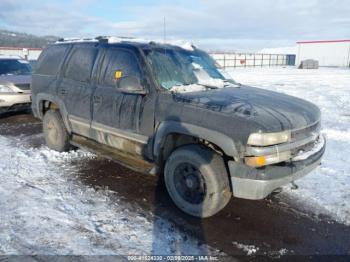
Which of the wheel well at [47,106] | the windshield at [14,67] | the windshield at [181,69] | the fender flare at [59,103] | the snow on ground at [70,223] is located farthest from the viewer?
the windshield at [14,67]

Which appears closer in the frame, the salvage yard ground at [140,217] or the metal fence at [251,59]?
the salvage yard ground at [140,217]

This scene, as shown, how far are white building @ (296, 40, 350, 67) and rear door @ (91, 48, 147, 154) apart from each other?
64.1 meters

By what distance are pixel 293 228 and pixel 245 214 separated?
57 centimetres

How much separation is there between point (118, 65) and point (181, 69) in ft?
3.01

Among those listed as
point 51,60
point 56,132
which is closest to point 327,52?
point 51,60

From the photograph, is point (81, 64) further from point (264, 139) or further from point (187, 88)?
point (264, 139)

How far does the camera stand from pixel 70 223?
3.60 meters

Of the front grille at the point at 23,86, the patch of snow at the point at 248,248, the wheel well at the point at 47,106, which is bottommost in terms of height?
the patch of snow at the point at 248,248

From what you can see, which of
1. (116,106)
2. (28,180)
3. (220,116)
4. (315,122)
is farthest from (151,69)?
(28,180)

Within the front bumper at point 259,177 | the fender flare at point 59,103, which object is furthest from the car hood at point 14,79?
the front bumper at point 259,177

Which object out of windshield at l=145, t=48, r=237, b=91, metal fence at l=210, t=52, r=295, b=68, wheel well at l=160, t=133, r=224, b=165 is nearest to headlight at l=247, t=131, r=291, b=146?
wheel well at l=160, t=133, r=224, b=165

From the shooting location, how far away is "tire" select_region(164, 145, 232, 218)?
3539 mm

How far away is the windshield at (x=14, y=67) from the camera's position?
9.61 metres

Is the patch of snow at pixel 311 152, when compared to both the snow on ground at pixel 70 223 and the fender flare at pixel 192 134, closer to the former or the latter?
the fender flare at pixel 192 134
